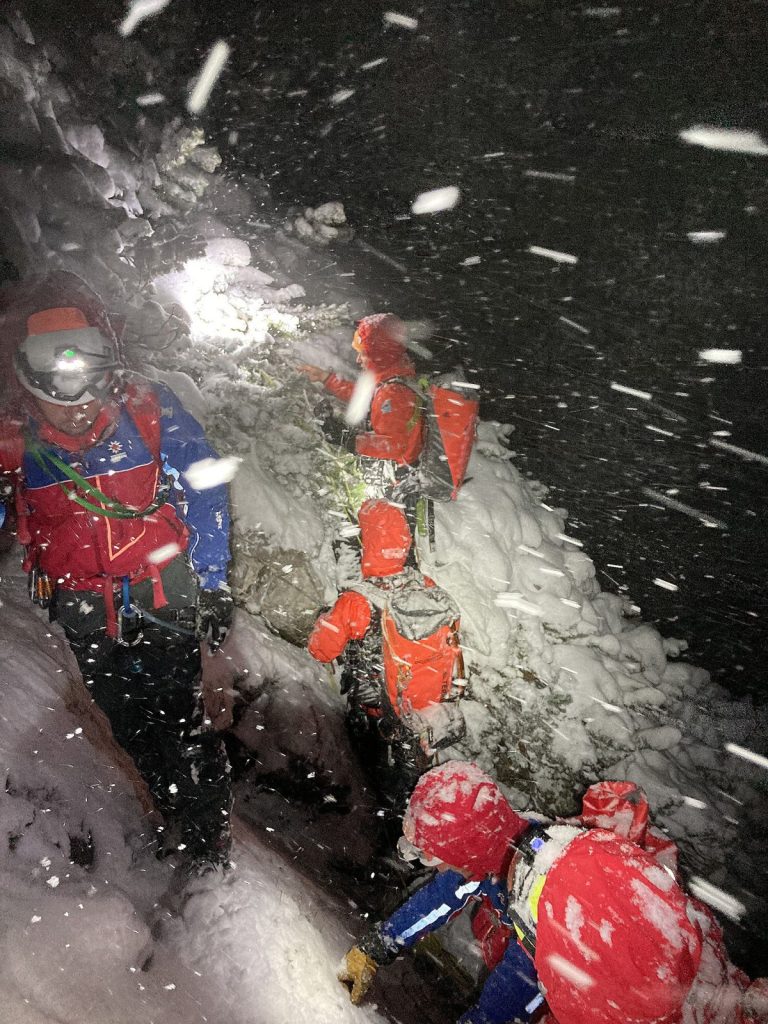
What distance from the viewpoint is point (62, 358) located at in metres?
2.35

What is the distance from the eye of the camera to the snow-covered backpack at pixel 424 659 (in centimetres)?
344

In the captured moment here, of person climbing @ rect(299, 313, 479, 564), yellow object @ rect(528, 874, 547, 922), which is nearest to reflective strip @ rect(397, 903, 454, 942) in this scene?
yellow object @ rect(528, 874, 547, 922)

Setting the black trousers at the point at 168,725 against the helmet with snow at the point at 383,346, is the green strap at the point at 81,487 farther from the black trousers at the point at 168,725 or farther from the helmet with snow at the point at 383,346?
the helmet with snow at the point at 383,346

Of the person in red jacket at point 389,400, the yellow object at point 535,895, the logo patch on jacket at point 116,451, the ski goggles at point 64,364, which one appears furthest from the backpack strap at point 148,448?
the yellow object at point 535,895

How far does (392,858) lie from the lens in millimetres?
4027

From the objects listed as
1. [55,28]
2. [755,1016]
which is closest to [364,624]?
[755,1016]

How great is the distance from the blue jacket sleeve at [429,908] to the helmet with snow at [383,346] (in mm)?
3717

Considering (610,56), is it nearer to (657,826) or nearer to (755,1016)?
(755,1016)

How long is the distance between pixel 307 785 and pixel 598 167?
214 inches

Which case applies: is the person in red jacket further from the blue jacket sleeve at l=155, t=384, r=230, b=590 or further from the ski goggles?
the ski goggles

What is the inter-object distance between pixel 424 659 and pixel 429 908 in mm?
1386

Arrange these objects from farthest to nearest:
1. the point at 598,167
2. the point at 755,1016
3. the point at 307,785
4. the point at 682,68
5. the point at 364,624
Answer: the point at 307,785, the point at 598,167, the point at 364,624, the point at 682,68, the point at 755,1016

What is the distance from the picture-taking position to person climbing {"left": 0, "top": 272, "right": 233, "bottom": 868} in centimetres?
243

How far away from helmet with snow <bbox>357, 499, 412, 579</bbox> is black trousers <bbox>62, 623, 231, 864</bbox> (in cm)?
136
